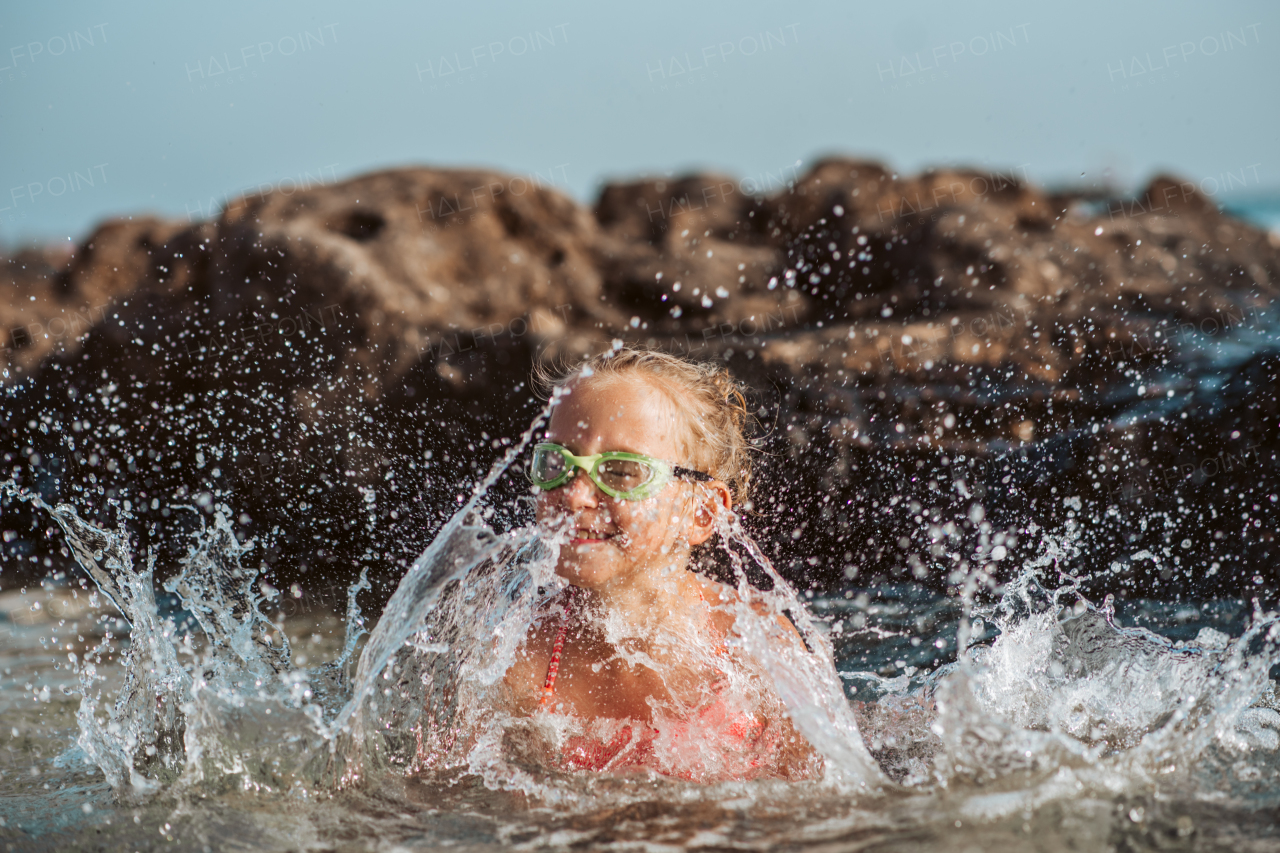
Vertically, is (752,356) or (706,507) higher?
(752,356)

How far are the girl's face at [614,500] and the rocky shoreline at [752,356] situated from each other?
6.57 feet

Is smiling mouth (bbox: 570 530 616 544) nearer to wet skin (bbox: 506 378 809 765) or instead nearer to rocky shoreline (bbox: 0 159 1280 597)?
wet skin (bbox: 506 378 809 765)

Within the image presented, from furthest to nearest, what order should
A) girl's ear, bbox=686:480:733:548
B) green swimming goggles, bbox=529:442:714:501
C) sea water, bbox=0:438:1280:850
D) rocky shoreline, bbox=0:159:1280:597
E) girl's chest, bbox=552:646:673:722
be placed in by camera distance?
1. rocky shoreline, bbox=0:159:1280:597
2. girl's ear, bbox=686:480:733:548
3. girl's chest, bbox=552:646:673:722
4. green swimming goggles, bbox=529:442:714:501
5. sea water, bbox=0:438:1280:850

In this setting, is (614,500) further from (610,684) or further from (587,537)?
(610,684)

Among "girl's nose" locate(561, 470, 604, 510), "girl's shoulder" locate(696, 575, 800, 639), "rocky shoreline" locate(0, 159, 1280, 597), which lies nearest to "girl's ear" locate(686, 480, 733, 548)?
"girl's shoulder" locate(696, 575, 800, 639)

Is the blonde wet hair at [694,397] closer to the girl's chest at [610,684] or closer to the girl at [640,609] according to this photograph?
the girl at [640,609]

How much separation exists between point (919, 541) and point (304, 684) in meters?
3.01

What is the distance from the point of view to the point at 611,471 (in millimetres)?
3020

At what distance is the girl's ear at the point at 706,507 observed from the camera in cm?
328

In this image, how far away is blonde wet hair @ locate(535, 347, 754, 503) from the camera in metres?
3.28

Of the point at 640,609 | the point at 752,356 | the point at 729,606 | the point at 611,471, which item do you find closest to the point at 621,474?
the point at 611,471

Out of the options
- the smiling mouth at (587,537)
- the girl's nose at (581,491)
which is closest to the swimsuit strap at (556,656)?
the smiling mouth at (587,537)

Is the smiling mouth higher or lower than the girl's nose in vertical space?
lower

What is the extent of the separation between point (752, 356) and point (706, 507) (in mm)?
2600
